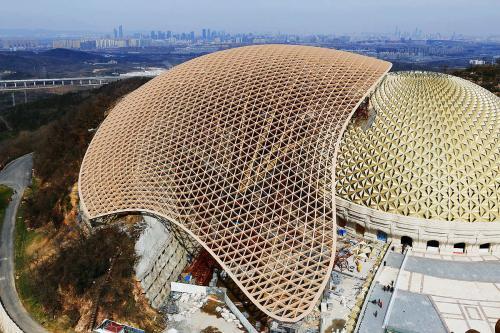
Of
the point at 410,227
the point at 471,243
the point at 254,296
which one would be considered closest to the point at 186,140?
the point at 254,296

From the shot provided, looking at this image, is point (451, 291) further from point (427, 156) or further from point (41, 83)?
point (41, 83)

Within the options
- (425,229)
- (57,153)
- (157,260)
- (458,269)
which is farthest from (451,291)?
(57,153)

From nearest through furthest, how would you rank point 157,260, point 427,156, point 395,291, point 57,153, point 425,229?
point 395,291 → point 157,260 → point 425,229 → point 427,156 → point 57,153

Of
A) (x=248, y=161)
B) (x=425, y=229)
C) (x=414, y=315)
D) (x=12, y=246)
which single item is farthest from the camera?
(x=12, y=246)

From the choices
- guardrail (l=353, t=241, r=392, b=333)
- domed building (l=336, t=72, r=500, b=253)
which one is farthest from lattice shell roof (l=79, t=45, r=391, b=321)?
domed building (l=336, t=72, r=500, b=253)

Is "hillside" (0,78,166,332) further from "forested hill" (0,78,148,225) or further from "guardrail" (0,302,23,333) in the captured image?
"guardrail" (0,302,23,333)

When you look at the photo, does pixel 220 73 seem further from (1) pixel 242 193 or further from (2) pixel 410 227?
(2) pixel 410 227

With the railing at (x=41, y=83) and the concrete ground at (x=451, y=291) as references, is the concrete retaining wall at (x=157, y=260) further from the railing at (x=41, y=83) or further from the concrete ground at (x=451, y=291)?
the railing at (x=41, y=83)
